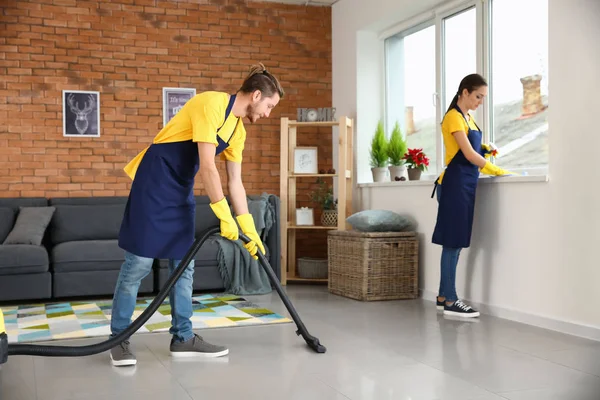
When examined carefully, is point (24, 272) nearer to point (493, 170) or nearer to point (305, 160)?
point (305, 160)

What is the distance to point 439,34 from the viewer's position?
5500 mm

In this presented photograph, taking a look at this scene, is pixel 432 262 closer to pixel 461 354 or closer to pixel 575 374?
pixel 461 354

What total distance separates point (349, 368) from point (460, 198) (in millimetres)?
1701

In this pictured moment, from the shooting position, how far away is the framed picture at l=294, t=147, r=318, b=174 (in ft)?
20.9

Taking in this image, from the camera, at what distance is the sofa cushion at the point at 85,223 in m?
5.65

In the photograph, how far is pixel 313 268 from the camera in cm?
622

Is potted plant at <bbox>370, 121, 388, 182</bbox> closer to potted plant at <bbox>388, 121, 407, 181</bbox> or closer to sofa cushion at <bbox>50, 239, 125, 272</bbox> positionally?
potted plant at <bbox>388, 121, 407, 181</bbox>

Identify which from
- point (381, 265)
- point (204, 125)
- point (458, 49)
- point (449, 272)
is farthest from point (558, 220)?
point (204, 125)

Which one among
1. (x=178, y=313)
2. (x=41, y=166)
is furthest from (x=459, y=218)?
(x=41, y=166)

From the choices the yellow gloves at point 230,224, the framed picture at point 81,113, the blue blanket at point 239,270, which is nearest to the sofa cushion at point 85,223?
the framed picture at point 81,113

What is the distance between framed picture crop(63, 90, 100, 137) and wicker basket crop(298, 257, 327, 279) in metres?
2.10

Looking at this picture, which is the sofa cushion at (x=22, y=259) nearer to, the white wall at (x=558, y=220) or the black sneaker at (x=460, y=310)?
the black sneaker at (x=460, y=310)

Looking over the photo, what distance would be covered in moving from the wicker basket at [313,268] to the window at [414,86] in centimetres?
127

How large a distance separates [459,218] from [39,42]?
150 inches
